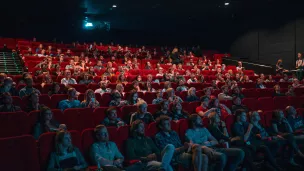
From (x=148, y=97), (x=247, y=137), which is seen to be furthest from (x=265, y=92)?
(x=247, y=137)

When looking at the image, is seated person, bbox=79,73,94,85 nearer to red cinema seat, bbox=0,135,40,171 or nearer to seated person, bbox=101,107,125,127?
seated person, bbox=101,107,125,127

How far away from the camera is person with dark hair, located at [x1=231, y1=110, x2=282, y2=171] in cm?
280

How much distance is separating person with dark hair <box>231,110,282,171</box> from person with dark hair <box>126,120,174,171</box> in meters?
0.87

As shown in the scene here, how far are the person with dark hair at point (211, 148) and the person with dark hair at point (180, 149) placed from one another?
111 mm

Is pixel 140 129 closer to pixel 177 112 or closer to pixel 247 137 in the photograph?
pixel 177 112

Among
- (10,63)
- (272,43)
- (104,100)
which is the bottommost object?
(104,100)

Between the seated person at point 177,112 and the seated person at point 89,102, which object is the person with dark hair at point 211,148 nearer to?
the seated person at point 177,112

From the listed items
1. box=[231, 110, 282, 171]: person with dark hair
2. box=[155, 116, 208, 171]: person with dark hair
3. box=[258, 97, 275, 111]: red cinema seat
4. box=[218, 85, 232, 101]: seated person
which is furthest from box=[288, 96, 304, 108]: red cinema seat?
box=[155, 116, 208, 171]: person with dark hair

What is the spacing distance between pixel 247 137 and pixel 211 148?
648 mm

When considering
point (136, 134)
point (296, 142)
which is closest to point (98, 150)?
point (136, 134)

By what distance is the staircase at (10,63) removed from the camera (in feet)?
20.2

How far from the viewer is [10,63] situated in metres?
6.66

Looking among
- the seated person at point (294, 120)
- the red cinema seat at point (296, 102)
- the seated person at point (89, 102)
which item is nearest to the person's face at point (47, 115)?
the seated person at point (89, 102)

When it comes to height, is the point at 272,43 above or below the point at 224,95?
above
